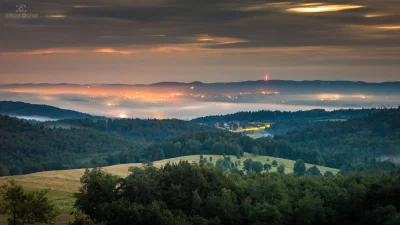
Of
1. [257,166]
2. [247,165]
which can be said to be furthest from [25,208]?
[257,166]

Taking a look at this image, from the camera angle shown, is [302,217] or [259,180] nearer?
[302,217]

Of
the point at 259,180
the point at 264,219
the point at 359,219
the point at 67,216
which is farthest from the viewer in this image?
the point at 259,180

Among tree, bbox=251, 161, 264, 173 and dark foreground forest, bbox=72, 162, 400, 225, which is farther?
tree, bbox=251, 161, 264, 173

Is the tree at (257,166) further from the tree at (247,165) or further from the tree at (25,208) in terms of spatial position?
the tree at (25,208)

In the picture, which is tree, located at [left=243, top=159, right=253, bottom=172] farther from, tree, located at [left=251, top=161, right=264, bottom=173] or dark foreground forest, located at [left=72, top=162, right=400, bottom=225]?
dark foreground forest, located at [left=72, top=162, right=400, bottom=225]

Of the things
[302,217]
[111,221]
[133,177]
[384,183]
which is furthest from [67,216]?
[384,183]

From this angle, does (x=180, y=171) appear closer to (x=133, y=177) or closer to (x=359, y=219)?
(x=133, y=177)

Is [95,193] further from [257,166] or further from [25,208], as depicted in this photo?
[257,166]

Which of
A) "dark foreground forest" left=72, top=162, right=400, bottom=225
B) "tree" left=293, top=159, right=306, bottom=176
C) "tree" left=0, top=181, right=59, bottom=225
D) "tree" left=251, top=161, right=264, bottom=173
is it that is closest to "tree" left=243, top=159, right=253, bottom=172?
"tree" left=251, top=161, right=264, bottom=173
